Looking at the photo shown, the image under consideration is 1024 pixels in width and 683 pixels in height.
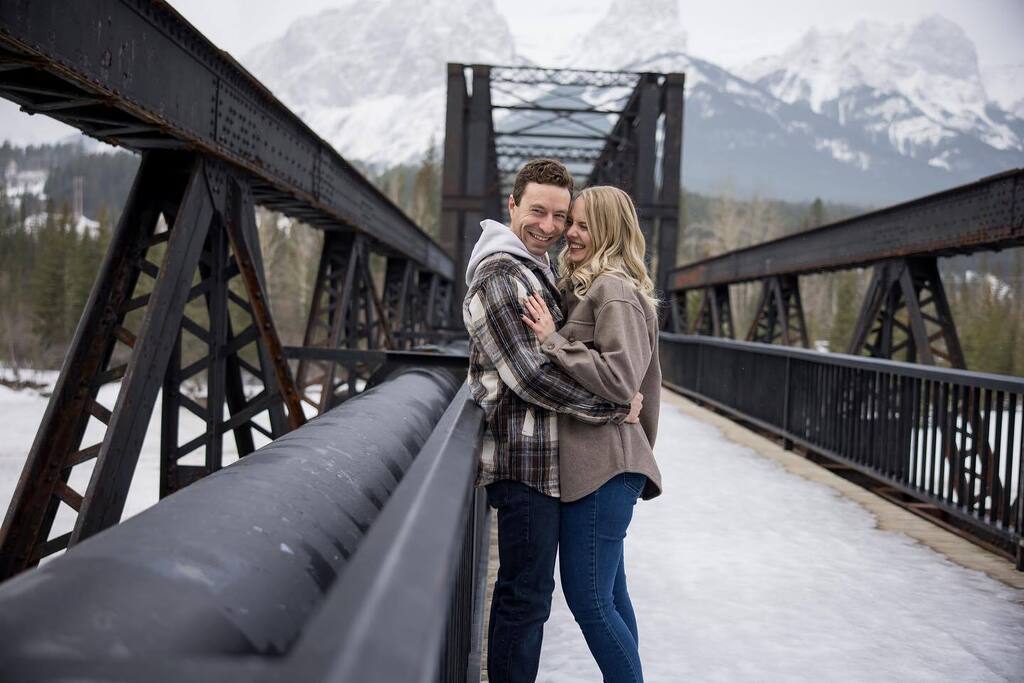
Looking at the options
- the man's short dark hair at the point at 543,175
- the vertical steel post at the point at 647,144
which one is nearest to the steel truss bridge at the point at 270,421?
the man's short dark hair at the point at 543,175

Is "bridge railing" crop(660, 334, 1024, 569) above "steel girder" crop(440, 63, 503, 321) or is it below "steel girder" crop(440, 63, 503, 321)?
below

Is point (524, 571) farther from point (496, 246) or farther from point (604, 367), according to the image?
point (496, 246)

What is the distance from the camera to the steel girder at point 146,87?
113 inches

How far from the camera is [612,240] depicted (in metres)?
2.65

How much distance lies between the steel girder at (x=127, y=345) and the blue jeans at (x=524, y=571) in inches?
84.2

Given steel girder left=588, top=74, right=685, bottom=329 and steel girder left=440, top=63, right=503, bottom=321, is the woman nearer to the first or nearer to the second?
steel girder left=440, top=63, right=503, bottom=321

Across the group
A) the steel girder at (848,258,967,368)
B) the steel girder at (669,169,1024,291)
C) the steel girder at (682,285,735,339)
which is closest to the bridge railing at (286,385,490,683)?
the steel girder at (669,169,1024,291)

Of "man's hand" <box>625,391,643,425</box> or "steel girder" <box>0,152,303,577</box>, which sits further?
"steel girder" <box>0,152,303,577</box>

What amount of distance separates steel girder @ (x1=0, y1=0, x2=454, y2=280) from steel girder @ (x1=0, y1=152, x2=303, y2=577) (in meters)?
0.25

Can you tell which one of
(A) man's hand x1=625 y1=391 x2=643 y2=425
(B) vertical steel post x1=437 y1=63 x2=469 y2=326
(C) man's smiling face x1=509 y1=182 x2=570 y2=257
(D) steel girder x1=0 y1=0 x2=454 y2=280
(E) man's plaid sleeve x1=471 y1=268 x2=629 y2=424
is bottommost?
(A) man's hand x1=625 y1=391 x2=643 y2=425

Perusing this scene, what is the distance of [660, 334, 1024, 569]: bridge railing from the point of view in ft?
17.9

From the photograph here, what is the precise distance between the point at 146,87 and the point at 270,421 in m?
2.99

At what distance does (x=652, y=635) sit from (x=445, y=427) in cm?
250

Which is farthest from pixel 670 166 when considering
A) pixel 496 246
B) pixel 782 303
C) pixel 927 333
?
pixel 496 246
